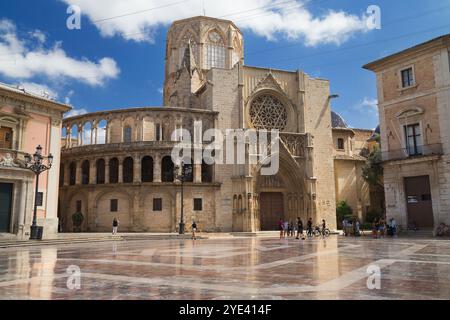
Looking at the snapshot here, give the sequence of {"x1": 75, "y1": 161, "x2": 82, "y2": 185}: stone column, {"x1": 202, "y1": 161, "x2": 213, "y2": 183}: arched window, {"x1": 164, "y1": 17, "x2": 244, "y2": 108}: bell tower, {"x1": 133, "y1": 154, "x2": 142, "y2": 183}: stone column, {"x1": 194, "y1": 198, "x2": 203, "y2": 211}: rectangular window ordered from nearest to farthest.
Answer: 1. {"x1": 133, "y1": 154, "x2": 142, "y2": 183}: stone column
2. {"x1": 194, "y1": 198, "x2": 203, "y2": 211}: rectangular window
3. {"x1": 75, "y1": 161, "x2": 82, "y2": 185}: stone column
4. {"x1": 202, "y1": 161, "x2": 213, "y2": 183}: arched window
5. {"x1": 164, "y1": 17, "x2": 244, "y2": 108}: bell tower

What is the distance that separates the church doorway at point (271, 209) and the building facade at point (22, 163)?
18.4 meters

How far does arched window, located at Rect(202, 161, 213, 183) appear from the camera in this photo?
34969 mm

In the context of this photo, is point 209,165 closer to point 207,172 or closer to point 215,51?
point 207,172

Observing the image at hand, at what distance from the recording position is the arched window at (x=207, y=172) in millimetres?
34969

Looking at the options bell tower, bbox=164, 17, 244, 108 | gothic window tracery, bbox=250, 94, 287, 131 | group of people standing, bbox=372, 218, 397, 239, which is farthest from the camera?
bell tower, bbox=164, 17, 244, 108

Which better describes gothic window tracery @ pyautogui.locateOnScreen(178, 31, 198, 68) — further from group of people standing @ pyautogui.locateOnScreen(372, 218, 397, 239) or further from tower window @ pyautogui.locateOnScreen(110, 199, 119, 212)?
group of people standing @ pyautogui.locateOnScreen(372, 218, 397, 239)

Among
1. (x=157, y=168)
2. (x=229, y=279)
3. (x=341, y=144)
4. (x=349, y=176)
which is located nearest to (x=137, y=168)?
(x=157, y=168)

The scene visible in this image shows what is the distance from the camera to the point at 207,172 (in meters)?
35.5

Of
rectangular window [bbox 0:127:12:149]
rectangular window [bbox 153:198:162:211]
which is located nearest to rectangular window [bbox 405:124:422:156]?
rectangular window [bbox 153:198:162:211]

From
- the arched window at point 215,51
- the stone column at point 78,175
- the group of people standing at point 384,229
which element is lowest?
the group of people standing at point 384,229

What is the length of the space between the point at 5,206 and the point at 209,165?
16756 mm

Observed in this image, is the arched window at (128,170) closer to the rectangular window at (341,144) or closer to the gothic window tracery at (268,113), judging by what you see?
the gothic window tracery at (268,113)

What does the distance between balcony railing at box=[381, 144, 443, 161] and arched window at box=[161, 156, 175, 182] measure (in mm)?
17447

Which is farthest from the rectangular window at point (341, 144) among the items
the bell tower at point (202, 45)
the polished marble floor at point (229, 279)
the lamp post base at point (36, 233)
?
the lamp post base at point (36, 233)
